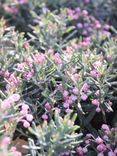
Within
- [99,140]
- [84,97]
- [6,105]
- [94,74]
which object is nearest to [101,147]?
[99,140]

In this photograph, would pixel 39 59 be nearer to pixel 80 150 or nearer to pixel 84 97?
pixel 84 97

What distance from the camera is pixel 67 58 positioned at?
2027mm

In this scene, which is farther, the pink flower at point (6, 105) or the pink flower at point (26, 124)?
the pink flower at point (26, 124)

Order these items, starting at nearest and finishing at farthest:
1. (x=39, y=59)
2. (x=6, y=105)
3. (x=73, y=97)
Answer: (x=6, y=105)
(x=73, y=97)
(x=39, y=59)

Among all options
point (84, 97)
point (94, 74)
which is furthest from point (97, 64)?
point (84, 97)

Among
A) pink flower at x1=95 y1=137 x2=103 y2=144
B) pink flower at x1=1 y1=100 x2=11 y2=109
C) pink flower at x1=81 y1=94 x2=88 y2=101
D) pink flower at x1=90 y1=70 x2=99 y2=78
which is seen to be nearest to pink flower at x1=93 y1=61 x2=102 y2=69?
pink flower at x1=90 y1=70 x2=99 y2=78

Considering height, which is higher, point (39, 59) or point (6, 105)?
point (39, 59)

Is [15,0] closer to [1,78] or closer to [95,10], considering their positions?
[95,10]

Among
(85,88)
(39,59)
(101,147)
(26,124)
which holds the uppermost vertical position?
(39,59)

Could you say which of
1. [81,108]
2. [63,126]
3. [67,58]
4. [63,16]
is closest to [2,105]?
[63,126]

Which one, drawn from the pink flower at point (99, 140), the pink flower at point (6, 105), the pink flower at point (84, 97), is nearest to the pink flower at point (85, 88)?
the pink flower at point (84, 97)

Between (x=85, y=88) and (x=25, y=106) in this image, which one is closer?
(x=25, y=106)

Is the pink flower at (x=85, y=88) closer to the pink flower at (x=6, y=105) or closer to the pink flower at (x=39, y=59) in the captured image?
the pink flower at (x=39, y=59)

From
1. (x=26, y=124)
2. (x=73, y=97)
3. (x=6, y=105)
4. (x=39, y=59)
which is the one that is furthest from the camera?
(x=39, y=59)
